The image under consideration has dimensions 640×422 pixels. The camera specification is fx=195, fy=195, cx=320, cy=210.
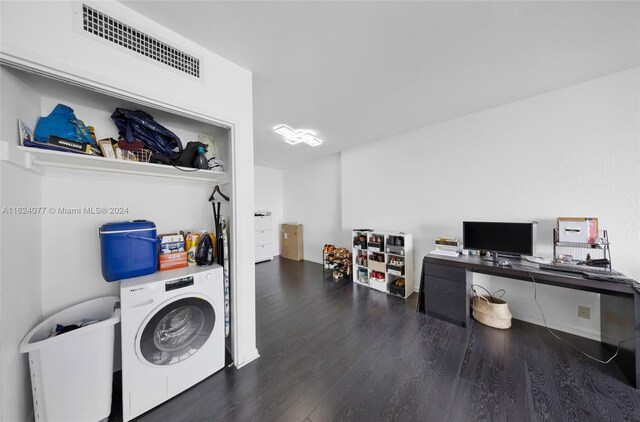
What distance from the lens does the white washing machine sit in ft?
4.00

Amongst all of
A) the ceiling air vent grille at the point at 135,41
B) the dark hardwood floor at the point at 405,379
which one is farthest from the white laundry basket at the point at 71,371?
the ceiling air vent grille at the point at 135,41

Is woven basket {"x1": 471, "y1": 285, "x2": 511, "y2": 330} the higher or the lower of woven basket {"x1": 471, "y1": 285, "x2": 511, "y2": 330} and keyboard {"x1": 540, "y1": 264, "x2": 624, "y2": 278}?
the lower

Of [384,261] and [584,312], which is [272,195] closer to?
[384,261]

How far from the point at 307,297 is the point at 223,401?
5.39 feet

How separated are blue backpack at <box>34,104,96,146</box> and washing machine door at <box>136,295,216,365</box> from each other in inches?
48.8

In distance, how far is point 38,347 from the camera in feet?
3.24

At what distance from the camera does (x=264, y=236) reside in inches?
195

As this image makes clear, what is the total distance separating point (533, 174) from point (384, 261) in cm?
209

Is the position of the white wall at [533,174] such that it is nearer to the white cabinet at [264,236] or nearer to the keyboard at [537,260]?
the keyboard at [537,260]

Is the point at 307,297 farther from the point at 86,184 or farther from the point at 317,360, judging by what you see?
the point at 86,184

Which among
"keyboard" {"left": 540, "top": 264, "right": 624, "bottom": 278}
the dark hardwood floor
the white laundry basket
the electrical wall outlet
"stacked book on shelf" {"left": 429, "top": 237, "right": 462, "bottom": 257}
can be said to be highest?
"stacked book on shelf" {"left": 429, "top": 237, "right": 462, "bottom": 257}

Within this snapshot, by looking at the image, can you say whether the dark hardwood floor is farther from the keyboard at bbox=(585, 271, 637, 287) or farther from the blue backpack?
the blue backpack

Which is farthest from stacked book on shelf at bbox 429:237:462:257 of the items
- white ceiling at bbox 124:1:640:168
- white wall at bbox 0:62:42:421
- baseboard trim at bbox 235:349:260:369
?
white wall at bbox 0:62:42:421

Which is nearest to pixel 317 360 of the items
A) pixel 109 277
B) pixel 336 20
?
pixel 109 277
